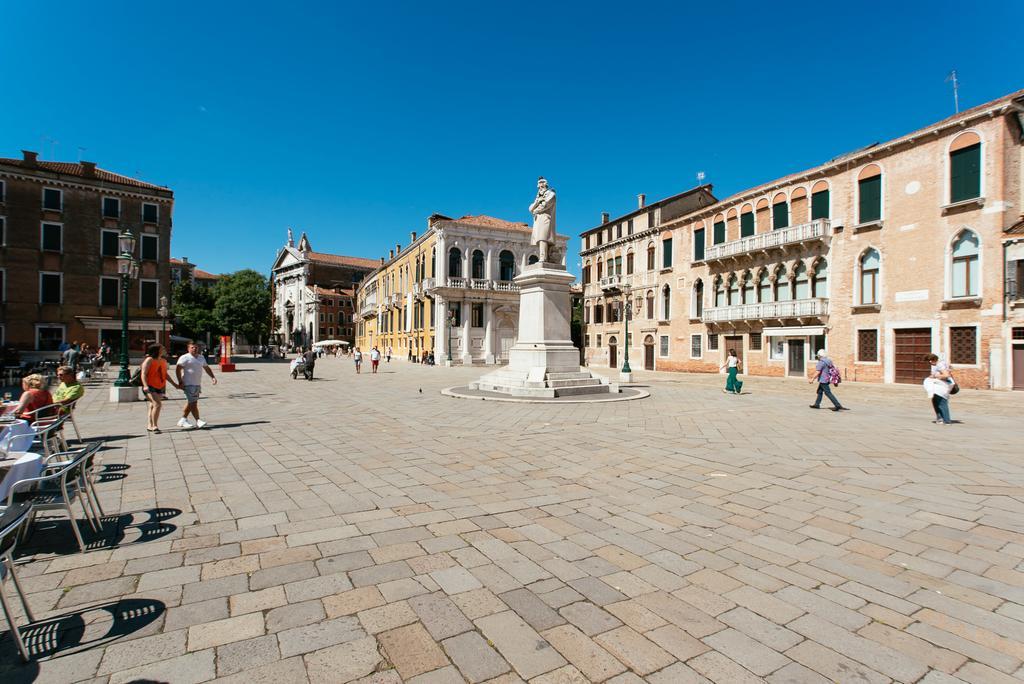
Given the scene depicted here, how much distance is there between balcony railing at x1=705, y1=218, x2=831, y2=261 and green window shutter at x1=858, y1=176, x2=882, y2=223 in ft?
5.23

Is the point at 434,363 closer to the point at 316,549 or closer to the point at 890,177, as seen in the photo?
Result: the point at 890,177

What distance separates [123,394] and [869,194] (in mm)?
30305

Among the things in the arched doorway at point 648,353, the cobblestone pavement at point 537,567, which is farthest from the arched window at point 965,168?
the arched doorway at point 648,353

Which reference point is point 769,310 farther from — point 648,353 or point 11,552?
point 11,552

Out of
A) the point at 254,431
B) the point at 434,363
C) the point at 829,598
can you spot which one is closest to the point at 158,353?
the point at 254,431

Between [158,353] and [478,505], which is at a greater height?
[158,353]

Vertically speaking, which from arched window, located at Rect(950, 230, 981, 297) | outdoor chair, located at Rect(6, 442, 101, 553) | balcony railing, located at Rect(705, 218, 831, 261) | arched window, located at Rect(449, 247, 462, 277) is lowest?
outdoor chair, located at Rect(6, 442, 101, 553)

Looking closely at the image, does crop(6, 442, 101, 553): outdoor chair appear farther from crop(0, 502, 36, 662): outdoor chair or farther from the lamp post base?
the lamp post base

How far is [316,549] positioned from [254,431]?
5.83m

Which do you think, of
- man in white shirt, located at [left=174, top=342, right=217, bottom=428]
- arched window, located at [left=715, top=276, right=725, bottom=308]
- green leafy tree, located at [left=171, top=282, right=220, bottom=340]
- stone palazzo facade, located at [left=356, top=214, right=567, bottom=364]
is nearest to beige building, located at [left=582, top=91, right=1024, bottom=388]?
arched window, located at [left=715, top=276, right=725, bottom=308]

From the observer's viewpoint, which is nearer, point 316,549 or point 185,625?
point 185,625

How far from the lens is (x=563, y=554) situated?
3.52m

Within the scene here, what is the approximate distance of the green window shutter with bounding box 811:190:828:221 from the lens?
970 inches

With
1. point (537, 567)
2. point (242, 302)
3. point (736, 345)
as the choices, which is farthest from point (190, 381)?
point (242, 302)
